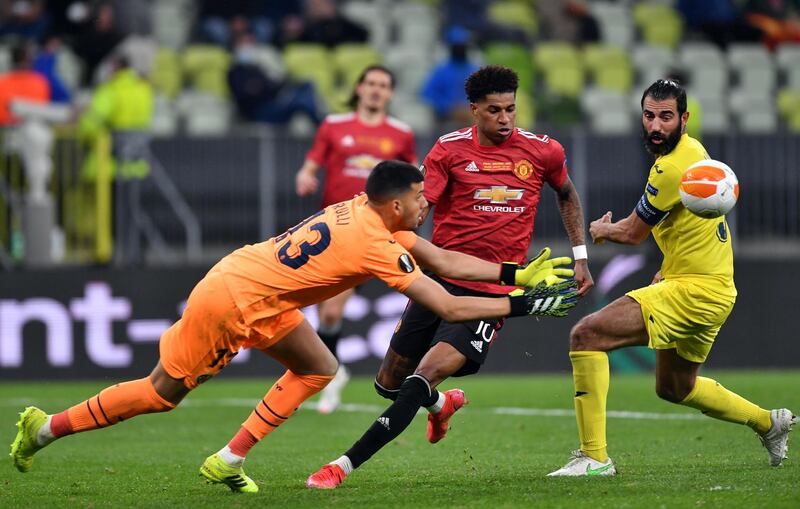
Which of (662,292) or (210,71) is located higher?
(210,71)

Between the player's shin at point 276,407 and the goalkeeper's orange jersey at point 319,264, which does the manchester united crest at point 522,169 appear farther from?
the player's shin at point 276,407

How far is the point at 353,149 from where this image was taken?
43.2 feet

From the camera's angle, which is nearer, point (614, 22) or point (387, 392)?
point (387, 392)

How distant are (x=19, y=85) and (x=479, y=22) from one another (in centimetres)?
766

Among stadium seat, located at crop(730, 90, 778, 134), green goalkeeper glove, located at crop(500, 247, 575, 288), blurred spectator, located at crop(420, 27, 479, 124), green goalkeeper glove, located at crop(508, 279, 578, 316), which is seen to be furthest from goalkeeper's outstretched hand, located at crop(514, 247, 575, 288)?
stadium seat, located at crop(730, 90, 778, 134)

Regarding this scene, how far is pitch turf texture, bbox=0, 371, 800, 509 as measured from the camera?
726 cm

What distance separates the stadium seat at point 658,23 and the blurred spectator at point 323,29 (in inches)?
196

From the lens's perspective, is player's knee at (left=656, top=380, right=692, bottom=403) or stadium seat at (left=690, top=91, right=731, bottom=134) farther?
stadium seat at (left=690, top=91, right=731, bottom=134)

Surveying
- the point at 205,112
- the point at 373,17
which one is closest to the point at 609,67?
the point at 373,17

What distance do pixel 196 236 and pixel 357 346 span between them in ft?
7.76

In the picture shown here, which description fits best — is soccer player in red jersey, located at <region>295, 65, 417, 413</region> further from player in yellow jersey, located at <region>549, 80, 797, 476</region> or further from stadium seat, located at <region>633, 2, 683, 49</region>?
stadium seat, located at <region>633, 2, 683, 49</region>

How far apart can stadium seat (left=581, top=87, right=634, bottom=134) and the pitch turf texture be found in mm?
6098

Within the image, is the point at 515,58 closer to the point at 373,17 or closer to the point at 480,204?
the point at 373,17

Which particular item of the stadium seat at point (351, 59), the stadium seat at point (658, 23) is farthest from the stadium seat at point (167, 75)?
the stadium seat at point (658, 23)
